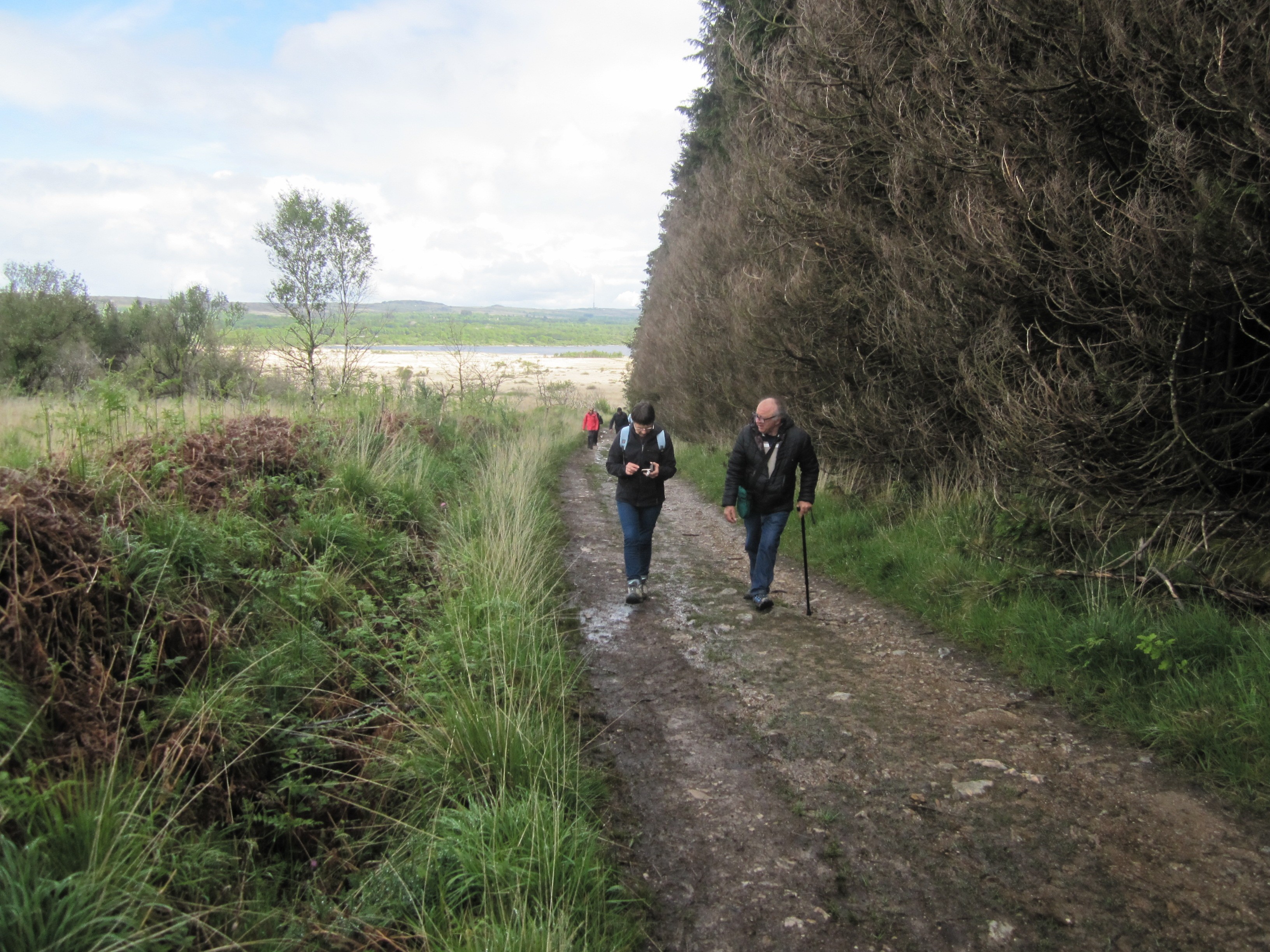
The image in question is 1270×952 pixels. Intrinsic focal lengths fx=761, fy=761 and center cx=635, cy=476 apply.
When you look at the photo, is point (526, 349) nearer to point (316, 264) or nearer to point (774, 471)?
point (316, 264)

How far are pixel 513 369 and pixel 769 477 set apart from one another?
19427 mm

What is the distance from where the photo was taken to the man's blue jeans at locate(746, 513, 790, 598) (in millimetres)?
7188

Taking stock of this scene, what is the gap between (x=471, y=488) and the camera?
10.4m

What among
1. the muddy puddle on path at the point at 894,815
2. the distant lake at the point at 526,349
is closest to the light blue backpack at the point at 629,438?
the muddy puddle on path at the point at 894,815

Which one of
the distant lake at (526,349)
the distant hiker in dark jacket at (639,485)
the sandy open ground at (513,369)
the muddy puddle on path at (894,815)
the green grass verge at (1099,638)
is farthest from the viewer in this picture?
the distant lake at (526,349)

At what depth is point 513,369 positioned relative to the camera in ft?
83.9

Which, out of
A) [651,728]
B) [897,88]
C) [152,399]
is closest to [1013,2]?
[897,88]

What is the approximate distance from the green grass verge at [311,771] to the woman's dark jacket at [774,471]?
2.20 m

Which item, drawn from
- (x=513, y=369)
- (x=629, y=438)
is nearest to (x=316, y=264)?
(x=513, y=369)

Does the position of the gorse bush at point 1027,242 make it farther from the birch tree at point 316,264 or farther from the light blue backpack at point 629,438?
the birch tree at point 316,264

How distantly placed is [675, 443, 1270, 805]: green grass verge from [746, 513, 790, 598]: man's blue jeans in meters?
1.18

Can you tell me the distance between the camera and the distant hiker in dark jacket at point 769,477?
7.21 meters

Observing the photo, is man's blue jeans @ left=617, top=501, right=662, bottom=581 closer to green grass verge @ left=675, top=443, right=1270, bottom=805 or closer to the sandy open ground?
green grass verge @ left=675, top=443, right=1270, bottom=805

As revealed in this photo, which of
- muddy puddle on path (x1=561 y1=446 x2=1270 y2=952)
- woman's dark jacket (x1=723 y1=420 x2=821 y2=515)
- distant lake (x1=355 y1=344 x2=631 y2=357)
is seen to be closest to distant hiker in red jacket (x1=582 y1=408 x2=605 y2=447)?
woman's dark jacket (x1=723 y1=420 x2=821 y2=515)
